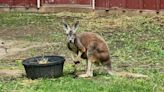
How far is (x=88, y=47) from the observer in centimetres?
837

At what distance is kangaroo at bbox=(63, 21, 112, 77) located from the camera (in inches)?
328

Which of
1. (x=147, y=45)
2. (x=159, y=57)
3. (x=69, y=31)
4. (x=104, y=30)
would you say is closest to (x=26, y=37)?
(x=104, y=30)

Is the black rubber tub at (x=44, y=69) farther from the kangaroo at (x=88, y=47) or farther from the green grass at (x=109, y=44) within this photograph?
the kangaroo at (x=88, y=47)

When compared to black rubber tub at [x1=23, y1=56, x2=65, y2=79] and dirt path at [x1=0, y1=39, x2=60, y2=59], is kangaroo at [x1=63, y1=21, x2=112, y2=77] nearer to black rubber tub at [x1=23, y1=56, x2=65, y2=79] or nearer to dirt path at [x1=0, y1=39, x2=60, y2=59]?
black rubber tub at [x1=23, y1=56, x2=65, y2=79]

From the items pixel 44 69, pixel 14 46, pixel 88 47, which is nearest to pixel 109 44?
pixel 14 46

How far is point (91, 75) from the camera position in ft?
27.7

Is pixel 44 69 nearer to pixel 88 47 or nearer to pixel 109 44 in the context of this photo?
pixel 88 47

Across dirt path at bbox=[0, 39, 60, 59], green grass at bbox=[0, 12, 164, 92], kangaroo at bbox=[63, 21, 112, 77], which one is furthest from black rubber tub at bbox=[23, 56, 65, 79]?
dirt path at bbox=[0, 39, 60, 59]

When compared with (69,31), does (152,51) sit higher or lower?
lower

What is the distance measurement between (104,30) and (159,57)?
4.73m

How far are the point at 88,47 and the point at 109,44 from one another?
162 inches

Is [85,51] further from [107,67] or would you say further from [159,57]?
[159,57]

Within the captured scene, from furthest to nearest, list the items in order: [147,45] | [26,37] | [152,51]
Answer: [26,37] → [147,45] → [152,51]

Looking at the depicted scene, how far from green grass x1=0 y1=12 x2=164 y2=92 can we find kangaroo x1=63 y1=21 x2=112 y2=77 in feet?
0.91
